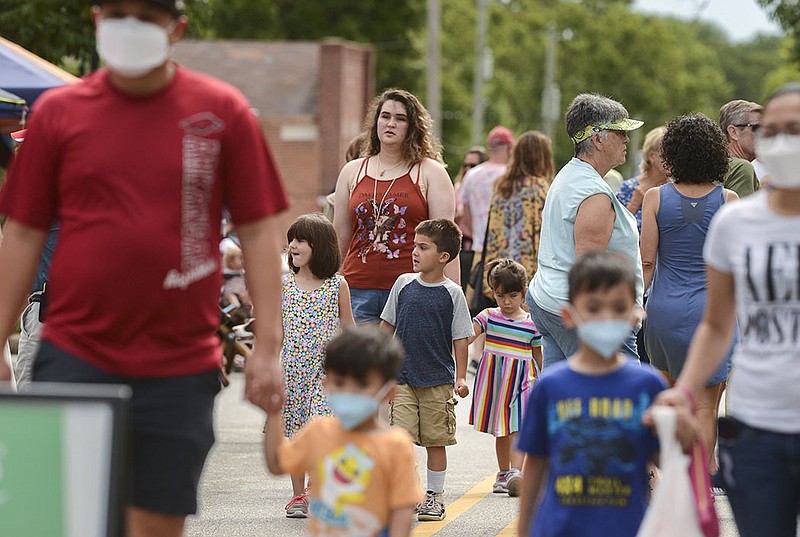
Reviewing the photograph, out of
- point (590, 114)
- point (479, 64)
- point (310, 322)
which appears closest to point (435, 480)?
point (310, 322)

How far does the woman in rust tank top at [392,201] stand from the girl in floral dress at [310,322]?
422 mm

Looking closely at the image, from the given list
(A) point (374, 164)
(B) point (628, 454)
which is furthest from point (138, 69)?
(A) point (374, 164)

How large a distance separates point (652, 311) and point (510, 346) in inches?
62.1

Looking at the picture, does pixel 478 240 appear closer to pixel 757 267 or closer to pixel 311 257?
pixel 311 257

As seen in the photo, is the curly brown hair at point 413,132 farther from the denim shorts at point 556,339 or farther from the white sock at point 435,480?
the white sock at point 435,480

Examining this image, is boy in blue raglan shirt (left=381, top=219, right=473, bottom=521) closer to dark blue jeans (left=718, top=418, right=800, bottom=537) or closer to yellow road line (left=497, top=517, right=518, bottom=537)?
yellow road line (left=497, top=517, right=518, bottom=537)

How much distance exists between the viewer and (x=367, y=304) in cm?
852

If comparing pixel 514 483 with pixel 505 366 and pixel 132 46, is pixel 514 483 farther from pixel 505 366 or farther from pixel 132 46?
pixel 132 46

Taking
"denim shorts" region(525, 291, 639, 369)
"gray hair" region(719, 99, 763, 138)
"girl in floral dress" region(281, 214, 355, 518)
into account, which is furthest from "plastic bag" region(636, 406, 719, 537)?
"gray hair" region(719, 99, 763, 138)

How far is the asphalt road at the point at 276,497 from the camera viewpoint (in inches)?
309

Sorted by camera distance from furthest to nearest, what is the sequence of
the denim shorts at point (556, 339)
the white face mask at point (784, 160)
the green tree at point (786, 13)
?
the green tree at point (786, 13) → the denim shorts at point (556, 339) → the white face mask at point (784, 160)

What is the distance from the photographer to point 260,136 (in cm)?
475

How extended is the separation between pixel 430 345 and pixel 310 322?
2.05 feet

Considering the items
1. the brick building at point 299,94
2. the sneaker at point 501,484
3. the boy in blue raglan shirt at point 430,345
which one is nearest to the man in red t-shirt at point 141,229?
the boy in blue raglan shirt at point 430,345
